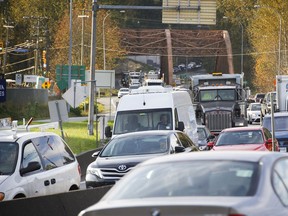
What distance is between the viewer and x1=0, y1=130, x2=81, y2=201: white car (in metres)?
16.1

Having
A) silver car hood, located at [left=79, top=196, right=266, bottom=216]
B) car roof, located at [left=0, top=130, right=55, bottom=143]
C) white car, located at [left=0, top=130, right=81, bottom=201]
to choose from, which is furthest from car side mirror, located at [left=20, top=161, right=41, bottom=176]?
silver car hood, located at [left=79, top=196, right=266, bottom=216]

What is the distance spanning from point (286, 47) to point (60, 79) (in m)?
38.1

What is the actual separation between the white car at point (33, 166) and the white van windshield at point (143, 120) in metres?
10.0

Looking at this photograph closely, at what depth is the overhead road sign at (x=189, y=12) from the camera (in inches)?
1709

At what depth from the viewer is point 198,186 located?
935 cm

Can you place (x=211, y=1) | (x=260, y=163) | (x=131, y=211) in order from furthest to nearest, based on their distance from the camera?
(x=211, y=1)
(x=260, y=163)
(x=131, y=211)

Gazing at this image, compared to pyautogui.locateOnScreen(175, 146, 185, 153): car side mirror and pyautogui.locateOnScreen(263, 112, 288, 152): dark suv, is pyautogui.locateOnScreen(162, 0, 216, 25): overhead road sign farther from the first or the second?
pyautogui.locateOnScreen(175, 146, 185, 153): car side mirror

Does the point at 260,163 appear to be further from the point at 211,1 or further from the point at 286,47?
the point at 286,47

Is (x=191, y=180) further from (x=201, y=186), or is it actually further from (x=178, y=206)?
(x=178, y=206)

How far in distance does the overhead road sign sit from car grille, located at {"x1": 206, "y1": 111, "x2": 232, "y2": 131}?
507 centimetres

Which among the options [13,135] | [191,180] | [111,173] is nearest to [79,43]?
[111,173]

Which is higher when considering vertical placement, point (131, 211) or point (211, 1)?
point (211, 1)

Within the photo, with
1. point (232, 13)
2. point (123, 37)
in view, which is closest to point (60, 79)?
point (123, 37)

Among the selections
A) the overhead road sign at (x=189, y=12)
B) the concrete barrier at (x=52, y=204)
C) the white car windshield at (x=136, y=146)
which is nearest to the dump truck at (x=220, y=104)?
the overhead road sign at (x=189, y=12)
